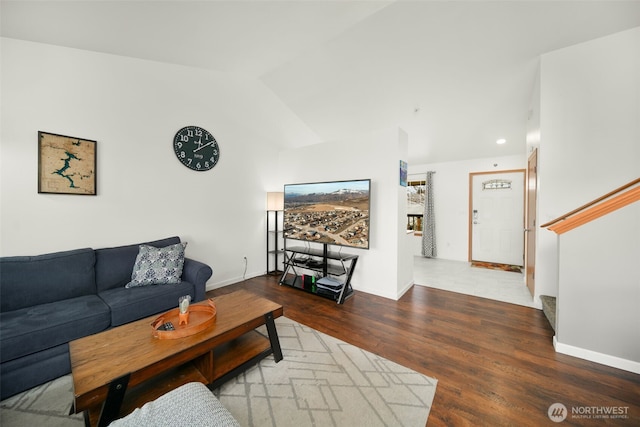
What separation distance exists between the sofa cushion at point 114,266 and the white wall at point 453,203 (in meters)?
5.74

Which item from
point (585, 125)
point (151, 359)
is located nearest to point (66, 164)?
point (151, 359)

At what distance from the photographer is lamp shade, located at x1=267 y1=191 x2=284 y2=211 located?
418cm

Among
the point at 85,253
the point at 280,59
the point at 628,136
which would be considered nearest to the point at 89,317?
the point at 85,253

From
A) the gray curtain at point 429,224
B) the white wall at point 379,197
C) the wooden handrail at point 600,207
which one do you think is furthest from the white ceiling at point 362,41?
the gray curtain at point 429,224

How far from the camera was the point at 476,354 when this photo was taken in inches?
80.7

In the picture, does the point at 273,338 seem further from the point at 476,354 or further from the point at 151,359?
the point at 476,354

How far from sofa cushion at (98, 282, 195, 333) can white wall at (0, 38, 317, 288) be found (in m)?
0.76

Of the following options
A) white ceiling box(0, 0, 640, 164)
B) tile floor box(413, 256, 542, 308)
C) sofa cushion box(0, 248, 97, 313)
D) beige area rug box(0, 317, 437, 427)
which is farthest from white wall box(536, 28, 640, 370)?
sofa cushion box(0, 248, 97, 313)

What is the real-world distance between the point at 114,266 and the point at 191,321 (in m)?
1.42

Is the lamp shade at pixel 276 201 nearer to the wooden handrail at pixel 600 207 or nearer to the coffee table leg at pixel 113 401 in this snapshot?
the coffee table leg at pixel 113 401

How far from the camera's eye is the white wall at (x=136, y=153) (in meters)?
2.17

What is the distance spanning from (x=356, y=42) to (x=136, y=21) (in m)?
2.11

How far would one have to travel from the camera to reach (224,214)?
12.3 feet

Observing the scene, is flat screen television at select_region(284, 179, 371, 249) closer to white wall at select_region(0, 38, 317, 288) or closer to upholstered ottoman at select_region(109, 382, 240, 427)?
white wall at select_region(0, 38, 317, 288)
